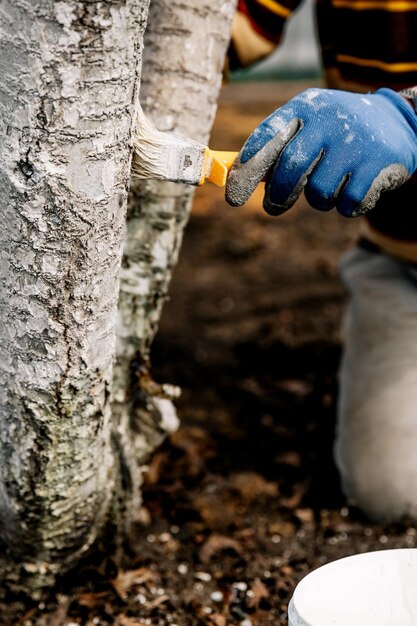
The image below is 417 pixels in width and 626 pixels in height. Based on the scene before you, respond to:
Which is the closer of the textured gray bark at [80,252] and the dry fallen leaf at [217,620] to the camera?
the textured gray bark at [80,252]

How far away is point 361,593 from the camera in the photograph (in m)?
1.22

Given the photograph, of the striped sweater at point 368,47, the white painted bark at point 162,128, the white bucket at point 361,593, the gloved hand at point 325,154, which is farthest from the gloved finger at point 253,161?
the striped sweater at point 368,47

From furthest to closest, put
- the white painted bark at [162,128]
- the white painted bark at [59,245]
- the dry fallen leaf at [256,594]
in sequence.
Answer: the dry fallen leaf at [256,594], the white painted bark at [162,128], the white painted bark at [59,245]

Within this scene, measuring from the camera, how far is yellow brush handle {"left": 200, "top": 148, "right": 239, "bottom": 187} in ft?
4.63

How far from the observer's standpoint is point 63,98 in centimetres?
118

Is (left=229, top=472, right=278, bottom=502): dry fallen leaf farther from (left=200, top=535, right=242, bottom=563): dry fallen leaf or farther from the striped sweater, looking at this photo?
the striped sweater

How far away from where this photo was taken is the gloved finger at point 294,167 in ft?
4.75

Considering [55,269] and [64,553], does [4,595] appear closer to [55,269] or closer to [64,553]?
[64,553]

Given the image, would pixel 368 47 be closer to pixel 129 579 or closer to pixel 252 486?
pixel 252 486

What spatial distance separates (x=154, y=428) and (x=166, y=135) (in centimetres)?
91

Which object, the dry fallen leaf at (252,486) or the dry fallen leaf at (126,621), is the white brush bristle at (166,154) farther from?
the dry fallen leaf at (252,486)

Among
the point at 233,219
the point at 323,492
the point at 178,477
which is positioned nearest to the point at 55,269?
the point at 178,477

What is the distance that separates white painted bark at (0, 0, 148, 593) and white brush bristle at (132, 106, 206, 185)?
2.6 inches

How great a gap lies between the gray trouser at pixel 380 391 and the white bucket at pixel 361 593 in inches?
37.1
